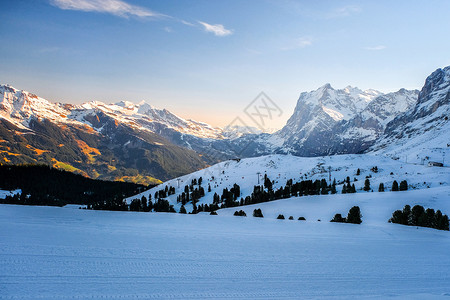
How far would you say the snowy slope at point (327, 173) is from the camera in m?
93.8

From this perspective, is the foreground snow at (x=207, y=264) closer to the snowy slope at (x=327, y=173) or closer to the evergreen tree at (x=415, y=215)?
the evergreen tree at (x=415, y=215)

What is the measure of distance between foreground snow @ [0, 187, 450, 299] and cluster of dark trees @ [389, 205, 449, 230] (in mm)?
13363

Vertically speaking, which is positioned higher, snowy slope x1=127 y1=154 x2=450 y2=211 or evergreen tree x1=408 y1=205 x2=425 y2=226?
snowy slope x1=127 y1=154 x2=450 y2=211

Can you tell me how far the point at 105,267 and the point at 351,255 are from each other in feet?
51.5

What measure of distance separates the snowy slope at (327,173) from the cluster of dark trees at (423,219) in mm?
51811

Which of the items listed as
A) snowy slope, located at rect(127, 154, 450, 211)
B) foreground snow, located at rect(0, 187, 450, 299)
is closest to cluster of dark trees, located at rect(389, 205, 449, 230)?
foreground snow, located at rect(0, 187, 450, 299)

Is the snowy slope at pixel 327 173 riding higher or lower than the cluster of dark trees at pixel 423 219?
higher

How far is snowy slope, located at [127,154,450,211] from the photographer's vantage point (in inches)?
3691

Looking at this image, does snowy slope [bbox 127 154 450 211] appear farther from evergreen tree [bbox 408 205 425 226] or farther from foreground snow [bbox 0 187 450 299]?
foreground snow [bbox 0 187 450 299]

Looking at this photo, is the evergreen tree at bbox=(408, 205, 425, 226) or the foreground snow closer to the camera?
the foreground snow

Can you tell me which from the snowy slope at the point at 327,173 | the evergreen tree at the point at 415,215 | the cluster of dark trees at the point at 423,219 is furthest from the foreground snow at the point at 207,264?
the snowy slope at the point at 327,173

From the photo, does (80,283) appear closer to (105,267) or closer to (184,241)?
(105,267)

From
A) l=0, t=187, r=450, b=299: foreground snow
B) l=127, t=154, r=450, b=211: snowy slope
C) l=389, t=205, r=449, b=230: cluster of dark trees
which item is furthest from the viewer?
l=127, t=154, r=450, b=211: snowy slope

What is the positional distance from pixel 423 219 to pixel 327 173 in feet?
354
